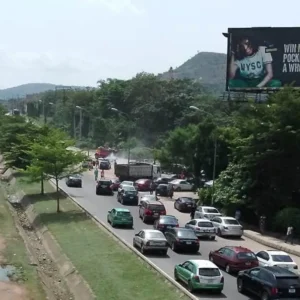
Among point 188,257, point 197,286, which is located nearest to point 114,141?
point 188,257

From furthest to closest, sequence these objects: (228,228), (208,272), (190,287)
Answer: (228,228)
(190,287)
(208,272)

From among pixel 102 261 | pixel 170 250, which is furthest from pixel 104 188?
pixel 102 261

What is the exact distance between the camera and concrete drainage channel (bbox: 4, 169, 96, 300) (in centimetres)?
3297

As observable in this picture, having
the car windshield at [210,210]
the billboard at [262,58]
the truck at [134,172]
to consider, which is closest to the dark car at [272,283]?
the car windshield at [210,210]

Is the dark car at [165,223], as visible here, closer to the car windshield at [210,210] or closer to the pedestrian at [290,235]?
the car windshield at [210,210]

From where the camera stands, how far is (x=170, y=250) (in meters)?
38.8

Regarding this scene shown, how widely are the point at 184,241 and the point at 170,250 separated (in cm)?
130

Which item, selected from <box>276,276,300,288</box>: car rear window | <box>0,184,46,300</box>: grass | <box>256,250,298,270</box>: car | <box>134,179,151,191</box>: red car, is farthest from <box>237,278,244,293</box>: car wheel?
<box>134,179,151,191</box>: red car

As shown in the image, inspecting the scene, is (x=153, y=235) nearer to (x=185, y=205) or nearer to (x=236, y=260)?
(x=236, y=260)

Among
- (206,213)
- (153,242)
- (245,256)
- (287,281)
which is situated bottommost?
(206,213)

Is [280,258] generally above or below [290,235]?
above

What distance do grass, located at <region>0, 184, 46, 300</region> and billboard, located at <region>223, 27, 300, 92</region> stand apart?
23.4 metres

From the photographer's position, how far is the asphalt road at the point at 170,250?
98.5ft

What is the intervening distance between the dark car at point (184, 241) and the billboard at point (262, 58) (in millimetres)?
25416
